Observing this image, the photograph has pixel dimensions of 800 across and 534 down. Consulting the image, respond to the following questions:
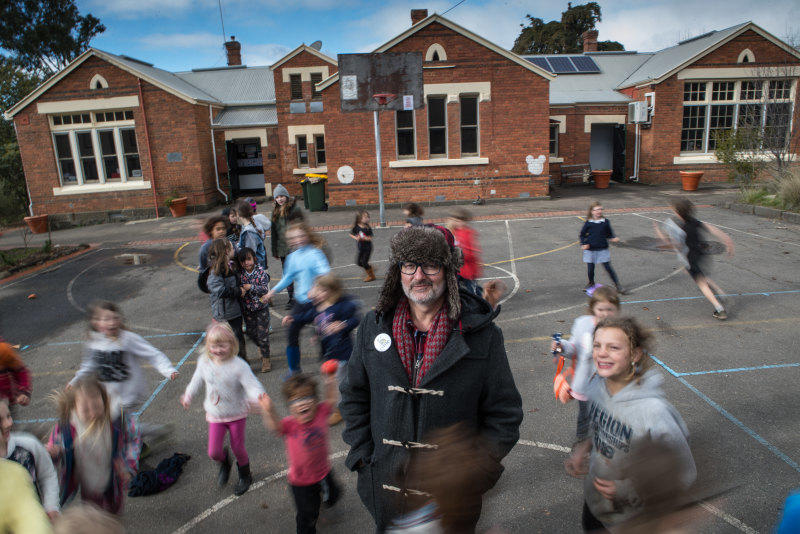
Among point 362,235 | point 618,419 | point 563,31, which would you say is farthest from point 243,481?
point 563,31

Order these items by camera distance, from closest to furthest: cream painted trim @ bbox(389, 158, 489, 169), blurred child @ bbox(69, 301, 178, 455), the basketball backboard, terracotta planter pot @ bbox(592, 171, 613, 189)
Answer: blurred child @ bbox(69, 301, 178, 455) → the basketball backboard → cream painted trim @ bbox(389, 158, 489, 169) → terracotta planter pot @ bbox(592, 171, 613, 189)

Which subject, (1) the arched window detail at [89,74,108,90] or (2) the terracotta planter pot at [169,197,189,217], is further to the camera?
(2) the terracotta planter pot at [169,197,189,217]

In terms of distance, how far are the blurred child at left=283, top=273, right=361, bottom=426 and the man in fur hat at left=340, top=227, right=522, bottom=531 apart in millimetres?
2258

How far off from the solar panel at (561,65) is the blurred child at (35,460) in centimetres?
2899

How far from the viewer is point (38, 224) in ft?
65.2

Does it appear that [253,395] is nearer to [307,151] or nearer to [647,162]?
[307,151]

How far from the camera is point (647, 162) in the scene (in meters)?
23.2

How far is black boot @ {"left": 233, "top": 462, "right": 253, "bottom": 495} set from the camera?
13.8 feet

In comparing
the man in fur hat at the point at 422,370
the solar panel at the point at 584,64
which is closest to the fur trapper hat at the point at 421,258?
the man in fur hat at the point at 422,370

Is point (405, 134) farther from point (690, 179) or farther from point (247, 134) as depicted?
point (690, 179)

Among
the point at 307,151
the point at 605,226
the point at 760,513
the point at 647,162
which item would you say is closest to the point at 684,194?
the point at 647,162

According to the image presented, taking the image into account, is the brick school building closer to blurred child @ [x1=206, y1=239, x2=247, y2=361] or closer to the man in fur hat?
blurred child @ [x1=206, y1=239, x2=247, y2=361]

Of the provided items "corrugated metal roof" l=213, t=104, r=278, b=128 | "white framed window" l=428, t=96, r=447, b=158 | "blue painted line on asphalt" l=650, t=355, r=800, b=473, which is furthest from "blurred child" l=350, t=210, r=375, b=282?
"corrugated metal roof" l=213, t=104, r=278, b=128

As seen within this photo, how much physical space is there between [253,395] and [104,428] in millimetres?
1064
